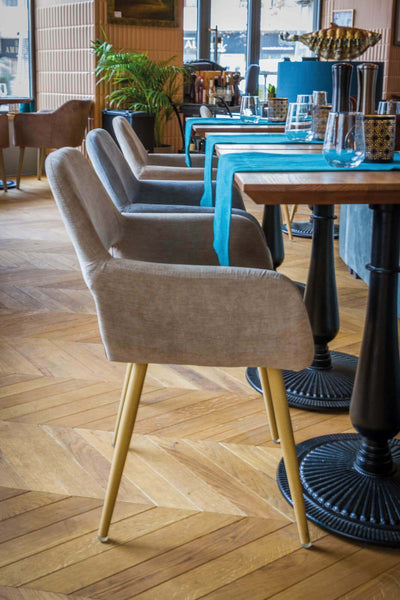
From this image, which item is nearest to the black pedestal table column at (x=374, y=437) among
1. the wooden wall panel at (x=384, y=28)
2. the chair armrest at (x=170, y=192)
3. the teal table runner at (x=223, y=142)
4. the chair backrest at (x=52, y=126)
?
the teal table runner at (x=223, y=142)

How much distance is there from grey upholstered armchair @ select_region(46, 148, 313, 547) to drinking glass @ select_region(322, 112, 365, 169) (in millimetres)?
377

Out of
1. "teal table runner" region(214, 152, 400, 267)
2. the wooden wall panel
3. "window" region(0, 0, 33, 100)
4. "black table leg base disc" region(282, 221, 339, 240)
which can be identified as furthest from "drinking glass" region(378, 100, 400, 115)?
the wooden wall panel

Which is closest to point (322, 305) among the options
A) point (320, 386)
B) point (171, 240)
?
point (320, 386)

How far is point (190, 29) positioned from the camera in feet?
29.4

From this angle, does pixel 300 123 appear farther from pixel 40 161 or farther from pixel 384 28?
pixel 384 28

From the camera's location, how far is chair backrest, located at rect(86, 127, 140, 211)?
2164 mm

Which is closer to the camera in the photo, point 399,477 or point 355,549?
point 355,549

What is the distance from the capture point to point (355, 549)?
1.62 m

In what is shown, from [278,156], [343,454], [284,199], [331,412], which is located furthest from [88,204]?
[331,412]

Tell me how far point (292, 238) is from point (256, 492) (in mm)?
3254

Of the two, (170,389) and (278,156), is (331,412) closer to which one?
(170,389)

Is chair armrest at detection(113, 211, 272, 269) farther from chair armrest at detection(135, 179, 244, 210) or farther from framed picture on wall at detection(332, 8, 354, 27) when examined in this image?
framed picture on wall at detection(332, 8, 354, 27)

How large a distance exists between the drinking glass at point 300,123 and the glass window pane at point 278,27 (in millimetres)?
7095

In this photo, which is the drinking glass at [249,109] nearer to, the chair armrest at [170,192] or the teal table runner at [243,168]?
the chair armrest at [170,192]
